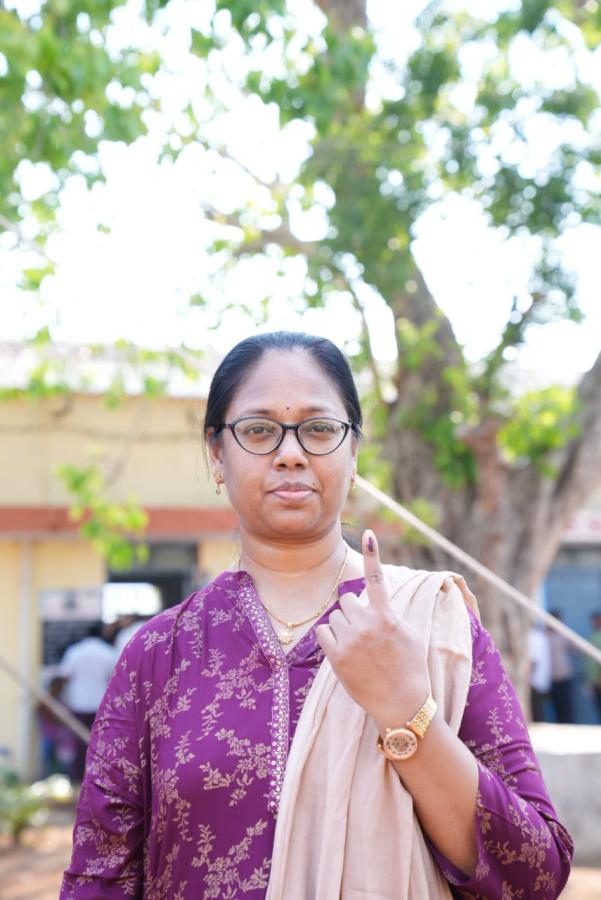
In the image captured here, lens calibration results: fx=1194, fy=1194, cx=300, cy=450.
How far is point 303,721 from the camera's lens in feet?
6.03

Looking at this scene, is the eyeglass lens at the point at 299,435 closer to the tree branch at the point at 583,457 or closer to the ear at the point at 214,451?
the ear at the point at 214,451

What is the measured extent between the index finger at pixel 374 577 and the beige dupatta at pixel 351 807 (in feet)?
0.50

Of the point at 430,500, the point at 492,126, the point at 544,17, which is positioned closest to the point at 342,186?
the point at 492,126

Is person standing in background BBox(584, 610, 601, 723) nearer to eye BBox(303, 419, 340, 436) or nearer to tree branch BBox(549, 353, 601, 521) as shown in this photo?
tree branch BBox(549, 353, 601, 521)

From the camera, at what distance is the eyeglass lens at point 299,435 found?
2.01 m

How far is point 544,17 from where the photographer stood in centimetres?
700

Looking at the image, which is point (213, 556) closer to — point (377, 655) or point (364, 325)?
point (364, 325)

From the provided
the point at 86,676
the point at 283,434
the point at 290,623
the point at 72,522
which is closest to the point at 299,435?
the point at 283,434

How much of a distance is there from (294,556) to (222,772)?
1.32 ft

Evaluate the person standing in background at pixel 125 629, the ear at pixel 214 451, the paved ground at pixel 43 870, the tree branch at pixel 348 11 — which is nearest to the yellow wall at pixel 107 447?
the person standing in background at pixel 125 629

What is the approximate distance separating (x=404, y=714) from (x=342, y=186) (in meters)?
5.58

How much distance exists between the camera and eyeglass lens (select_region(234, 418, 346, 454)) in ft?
6.61

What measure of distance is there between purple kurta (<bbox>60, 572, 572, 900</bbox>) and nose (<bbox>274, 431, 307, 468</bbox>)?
25 centimetres

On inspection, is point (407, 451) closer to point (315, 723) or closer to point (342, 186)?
point (342, 186)
